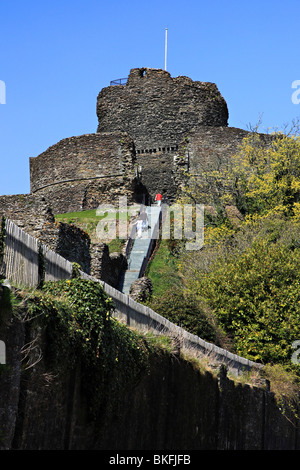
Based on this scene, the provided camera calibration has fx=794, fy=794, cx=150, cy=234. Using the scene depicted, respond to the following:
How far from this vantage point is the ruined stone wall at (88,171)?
157 feet

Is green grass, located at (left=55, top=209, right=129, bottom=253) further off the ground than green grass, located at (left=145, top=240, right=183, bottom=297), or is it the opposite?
green grass, located at (left=55, top=209, right=129, bottom=253)

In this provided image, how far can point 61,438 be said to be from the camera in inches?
405

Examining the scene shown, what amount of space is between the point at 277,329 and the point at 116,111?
33.8 m

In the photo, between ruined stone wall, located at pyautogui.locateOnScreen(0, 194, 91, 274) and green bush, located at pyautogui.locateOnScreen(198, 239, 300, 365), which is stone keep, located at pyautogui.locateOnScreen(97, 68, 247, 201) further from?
ruined stone wall, located at pyautogui.locateOnScreen(0, 194, 91, 274)

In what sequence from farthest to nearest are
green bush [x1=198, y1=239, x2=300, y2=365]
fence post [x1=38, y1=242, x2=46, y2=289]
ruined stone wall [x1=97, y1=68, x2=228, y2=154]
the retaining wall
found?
ruined stone wall [x1=97, y1=68, x2=228, y2=154] < green bush [x1=198, y1=239, x2=300, y2=365] < fence post [x1=38, y1=242, x2=46, y2=289] < the retaining wall

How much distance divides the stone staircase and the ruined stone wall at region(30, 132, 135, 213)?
25.8ft

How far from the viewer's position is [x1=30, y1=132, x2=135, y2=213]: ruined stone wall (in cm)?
4800

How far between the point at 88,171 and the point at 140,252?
16.0 meters

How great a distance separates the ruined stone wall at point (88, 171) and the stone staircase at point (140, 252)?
7878mm

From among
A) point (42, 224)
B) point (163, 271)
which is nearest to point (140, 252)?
point (163, 271)

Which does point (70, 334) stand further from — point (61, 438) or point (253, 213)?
point (253, 213)

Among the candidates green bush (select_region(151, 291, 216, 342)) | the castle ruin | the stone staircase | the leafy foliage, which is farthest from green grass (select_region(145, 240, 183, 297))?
the leafy foliage
